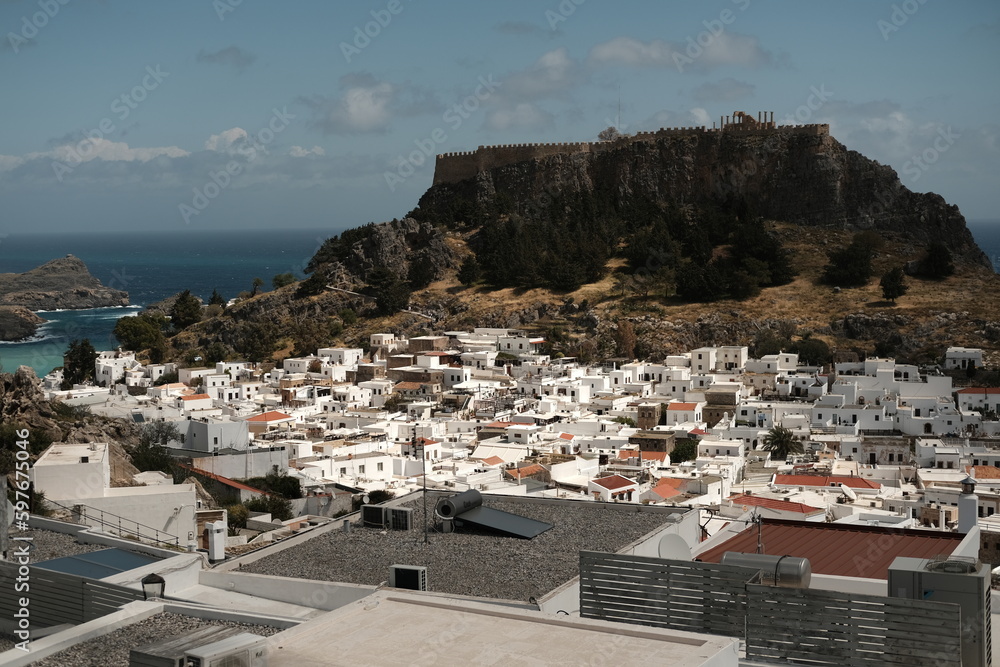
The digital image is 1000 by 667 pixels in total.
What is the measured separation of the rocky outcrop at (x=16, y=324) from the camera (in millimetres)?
66625

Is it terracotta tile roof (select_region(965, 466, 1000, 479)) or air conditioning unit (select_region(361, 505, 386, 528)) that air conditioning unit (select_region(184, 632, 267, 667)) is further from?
terracotta tile roof (select_region(965, 466, 1000, 479))

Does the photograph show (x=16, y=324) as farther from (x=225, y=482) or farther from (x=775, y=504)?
(x=775, y=504)

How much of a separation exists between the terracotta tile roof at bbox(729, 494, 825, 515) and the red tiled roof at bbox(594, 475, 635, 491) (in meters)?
2.45

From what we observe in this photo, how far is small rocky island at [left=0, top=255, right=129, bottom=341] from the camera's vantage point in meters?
80.5

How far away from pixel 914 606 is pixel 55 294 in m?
85.4

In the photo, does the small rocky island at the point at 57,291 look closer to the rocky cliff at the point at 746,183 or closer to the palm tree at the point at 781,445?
the rocky cliff at the point at 746,183

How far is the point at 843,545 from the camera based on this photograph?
31.8 feet

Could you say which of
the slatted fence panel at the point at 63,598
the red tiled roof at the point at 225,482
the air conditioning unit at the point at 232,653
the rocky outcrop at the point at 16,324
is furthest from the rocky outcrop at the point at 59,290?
the air conditioning unit at the point at 232,653

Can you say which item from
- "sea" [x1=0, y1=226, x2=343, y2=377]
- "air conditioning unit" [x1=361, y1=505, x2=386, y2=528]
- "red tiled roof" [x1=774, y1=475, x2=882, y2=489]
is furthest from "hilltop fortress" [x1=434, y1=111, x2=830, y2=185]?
"air conditioning unit" [x1=361, y1=505, x2=386, y2=528]

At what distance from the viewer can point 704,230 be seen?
48.8 meters

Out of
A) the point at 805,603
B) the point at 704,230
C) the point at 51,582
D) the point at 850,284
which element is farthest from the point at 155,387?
the point at 805,603

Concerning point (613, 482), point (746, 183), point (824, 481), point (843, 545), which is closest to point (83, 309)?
point (746, 183)

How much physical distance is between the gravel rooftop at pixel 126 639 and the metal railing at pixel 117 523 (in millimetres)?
5553

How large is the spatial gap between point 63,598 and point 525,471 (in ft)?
58.9
